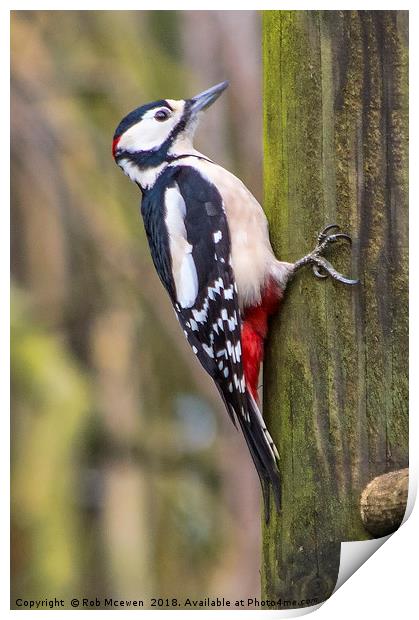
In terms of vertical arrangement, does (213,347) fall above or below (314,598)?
A: above

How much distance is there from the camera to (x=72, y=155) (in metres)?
1.94

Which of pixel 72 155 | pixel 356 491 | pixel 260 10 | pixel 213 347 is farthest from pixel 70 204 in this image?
pixel 356 491

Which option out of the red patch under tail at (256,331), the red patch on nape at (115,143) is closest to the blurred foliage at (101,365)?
the red patch on nape at (115,143)

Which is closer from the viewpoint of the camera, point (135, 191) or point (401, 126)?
point (401, 126)

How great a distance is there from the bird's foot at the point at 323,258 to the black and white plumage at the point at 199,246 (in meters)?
0.07

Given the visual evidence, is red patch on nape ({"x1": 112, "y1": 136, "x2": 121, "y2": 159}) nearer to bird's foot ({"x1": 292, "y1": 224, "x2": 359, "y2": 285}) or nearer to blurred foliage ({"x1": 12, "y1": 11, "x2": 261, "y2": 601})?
blurred foliage ({"x1": 12, "y1": 11, "x2": 261, "y2": 601})

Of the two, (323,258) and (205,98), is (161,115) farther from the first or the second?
(323,258)

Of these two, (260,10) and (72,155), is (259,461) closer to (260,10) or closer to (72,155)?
(72,155)

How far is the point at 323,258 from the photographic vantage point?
1.85m

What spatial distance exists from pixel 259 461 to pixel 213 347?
0.75 feet

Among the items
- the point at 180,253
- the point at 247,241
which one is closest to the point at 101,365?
the point at 180,253

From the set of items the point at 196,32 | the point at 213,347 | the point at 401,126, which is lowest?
the point at 213,347

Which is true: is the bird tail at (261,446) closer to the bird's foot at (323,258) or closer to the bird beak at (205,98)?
the bird's foot at (323,258)

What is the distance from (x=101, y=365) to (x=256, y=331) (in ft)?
0.99
